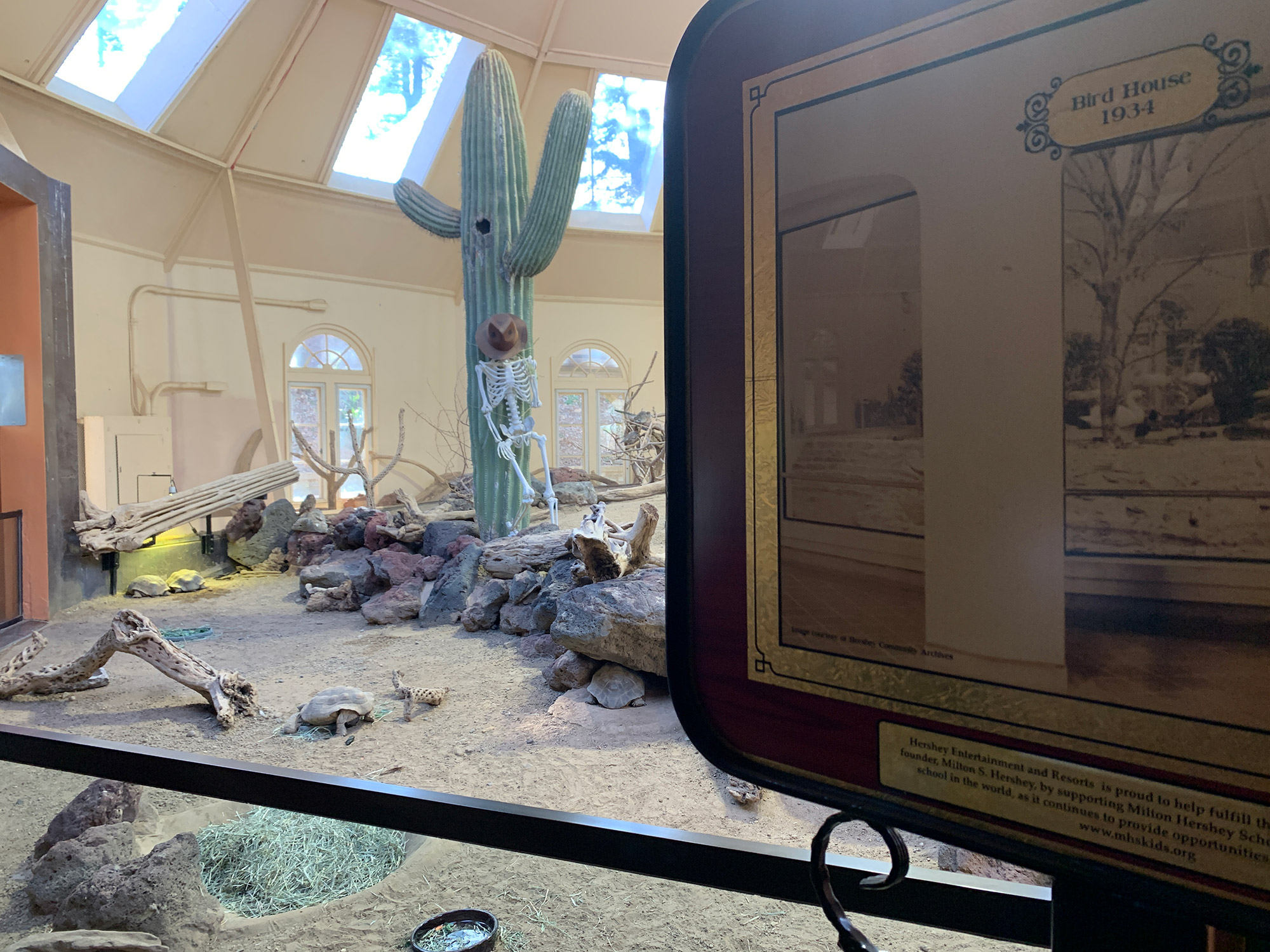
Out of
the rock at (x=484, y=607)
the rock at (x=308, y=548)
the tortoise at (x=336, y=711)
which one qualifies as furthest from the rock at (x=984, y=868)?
the rock at (x=308, y=548)

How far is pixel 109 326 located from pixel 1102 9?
1094cm

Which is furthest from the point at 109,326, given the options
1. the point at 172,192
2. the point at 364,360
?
the point at 364,360

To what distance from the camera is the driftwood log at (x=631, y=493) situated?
336 inches

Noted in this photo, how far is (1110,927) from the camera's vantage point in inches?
22.0

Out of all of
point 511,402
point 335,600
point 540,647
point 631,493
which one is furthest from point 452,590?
point 631,493

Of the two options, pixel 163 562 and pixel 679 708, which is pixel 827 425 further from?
pixel 163 562

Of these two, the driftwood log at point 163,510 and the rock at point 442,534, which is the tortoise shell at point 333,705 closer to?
the rock at point 442,534

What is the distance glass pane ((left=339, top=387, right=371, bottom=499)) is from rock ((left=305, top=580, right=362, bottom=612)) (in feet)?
18.4

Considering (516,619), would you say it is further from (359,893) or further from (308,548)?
(308,548)

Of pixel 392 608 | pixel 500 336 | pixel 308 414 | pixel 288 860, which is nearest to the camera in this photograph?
pixel 288 860

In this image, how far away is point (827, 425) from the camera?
0.55 meters

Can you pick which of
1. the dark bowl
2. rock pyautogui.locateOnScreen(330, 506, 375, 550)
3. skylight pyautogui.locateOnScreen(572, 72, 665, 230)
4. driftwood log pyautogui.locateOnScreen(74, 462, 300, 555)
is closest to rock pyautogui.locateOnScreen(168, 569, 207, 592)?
driftwood log pyautogui.locateOnScreen(74, 462, 300, 555)

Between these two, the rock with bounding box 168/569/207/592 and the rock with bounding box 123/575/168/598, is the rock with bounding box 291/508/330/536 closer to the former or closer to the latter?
the rock with bounding box 168/569/207/592

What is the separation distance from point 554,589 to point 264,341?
7.87 metres
